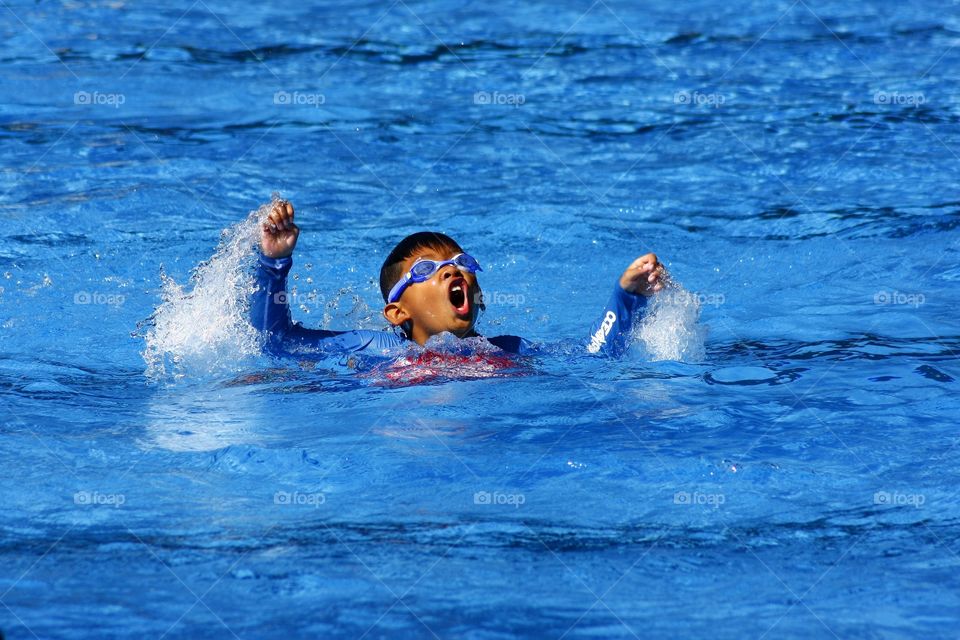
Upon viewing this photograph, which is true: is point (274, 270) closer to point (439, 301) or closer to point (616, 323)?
point (439, 301)

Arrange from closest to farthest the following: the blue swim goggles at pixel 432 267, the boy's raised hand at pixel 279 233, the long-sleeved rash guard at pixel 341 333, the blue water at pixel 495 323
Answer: the blue water at pixel 495 323 < the boy's raised hand at pixel 279 233 < the long-sleeved rash guard at pixel 341 333 < the blue swim goggles at pixel 432 267

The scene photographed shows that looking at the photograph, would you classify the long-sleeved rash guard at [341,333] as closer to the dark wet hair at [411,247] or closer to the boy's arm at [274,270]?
the boy's arm at [274,270]

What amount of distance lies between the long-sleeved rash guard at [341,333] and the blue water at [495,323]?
110mm

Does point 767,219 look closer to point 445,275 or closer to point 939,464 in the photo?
point 445,275

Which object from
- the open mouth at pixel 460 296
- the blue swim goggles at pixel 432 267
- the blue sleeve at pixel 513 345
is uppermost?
the blue swim goggles at pixel 432 267

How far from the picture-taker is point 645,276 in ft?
17.8

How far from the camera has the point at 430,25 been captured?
12125mm

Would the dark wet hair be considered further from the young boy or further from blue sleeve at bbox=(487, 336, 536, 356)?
blue sleeve at bbox=(487, 336, 536, 356)

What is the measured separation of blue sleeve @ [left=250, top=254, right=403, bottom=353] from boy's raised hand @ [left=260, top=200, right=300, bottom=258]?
56 mm

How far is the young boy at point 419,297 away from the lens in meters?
5.41

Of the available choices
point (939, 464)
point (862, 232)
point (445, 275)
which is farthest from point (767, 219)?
point (939, 464)

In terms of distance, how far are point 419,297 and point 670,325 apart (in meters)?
1.21

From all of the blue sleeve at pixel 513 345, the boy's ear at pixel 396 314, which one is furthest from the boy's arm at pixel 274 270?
the blue sleeve at pixel 513 345

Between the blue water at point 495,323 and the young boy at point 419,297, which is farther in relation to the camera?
the young boy at point 419,297
